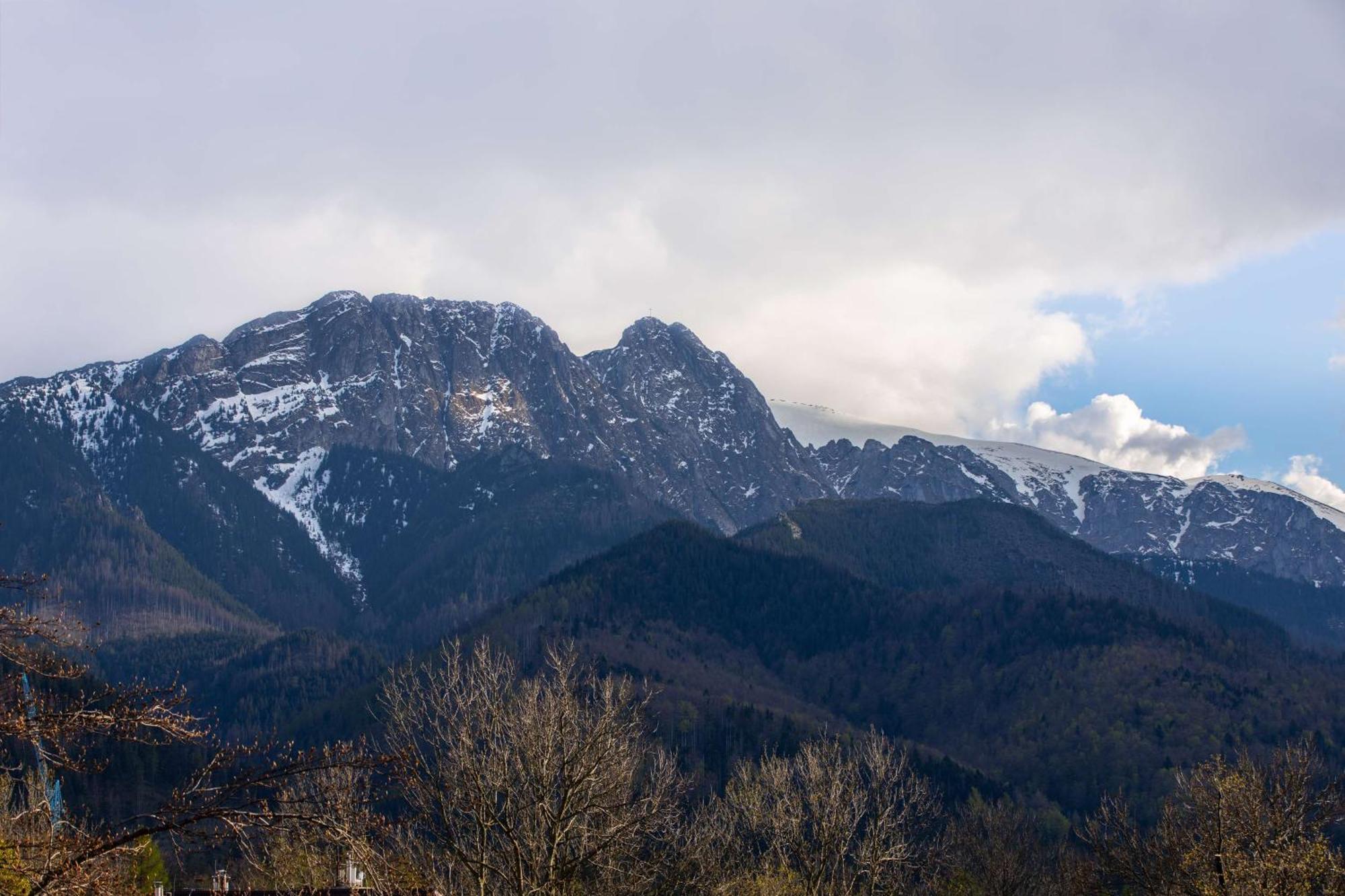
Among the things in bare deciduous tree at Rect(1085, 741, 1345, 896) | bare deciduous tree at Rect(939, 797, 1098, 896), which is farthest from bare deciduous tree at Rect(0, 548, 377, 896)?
bare deciduous tree at Rect(939, 797, 1098, 896)

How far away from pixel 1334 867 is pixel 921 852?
226 ft

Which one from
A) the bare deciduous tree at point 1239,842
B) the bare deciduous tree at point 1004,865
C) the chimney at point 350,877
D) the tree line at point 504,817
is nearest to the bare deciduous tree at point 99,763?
the tree line at point 504,817

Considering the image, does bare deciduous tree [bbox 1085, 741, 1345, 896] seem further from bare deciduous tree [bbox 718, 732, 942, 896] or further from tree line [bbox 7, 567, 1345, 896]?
bare deciduous tree [bbox 718, 732, 942, 896]

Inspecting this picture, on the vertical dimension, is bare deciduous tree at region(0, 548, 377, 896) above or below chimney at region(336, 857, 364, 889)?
above

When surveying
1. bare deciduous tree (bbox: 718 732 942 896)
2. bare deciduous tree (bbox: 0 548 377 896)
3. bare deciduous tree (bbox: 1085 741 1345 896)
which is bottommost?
bare deciduous tree (bbox: 718 732 942 896)

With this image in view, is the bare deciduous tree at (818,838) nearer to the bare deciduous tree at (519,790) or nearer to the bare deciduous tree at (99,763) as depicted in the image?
the bare deciduous tree at (519,790)

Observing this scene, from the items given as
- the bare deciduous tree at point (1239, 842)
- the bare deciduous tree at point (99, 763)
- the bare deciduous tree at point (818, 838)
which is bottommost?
the bare deciduous tree at point (818, 838)

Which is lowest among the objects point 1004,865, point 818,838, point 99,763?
point 1004,865

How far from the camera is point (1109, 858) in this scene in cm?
6053

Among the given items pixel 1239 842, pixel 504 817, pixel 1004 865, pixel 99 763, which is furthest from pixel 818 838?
pixel 99 763

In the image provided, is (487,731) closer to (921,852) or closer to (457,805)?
(457,805)

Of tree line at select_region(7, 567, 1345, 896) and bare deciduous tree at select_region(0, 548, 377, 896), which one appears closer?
bare deciduous tree at select_region(0, 548, 377, 896)

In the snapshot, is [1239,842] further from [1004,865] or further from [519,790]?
[1004,865]

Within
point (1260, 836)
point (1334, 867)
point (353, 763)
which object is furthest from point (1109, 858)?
point (353, 763)
